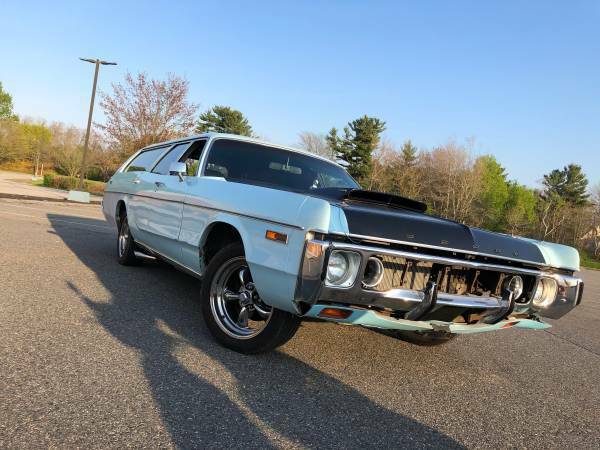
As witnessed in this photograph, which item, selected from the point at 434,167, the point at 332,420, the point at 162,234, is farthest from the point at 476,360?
the point at 434,167

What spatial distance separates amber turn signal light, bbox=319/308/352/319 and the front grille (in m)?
0.23

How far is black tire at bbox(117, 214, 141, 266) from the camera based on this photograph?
5805 millimetres

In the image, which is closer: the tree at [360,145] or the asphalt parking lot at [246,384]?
the asphalt parking lot at [246,384]

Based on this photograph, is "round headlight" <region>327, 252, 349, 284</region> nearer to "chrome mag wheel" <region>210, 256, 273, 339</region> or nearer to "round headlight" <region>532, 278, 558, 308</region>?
"chrome mag wheel" <region>210, 256, 273, 339</region>

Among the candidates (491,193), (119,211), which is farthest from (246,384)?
(491,193)

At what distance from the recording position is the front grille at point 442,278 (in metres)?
2.81

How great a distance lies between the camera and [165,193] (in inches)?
178

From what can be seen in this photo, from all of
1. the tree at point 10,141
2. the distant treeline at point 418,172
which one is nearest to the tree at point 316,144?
the distant treeline at point 418,172

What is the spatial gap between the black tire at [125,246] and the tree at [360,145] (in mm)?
43736

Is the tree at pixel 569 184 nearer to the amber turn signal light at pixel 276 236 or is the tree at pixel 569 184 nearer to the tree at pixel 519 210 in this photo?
the tree at pixel 519 210

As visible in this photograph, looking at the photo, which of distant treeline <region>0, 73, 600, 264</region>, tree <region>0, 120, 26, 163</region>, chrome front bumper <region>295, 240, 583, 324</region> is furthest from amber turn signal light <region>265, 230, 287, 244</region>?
tree <region>0, 120, 26, 163</region>

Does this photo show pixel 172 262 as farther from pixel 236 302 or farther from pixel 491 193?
pixel 491 193

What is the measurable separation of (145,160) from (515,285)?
4677mm

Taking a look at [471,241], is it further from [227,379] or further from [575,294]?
[227,379]
